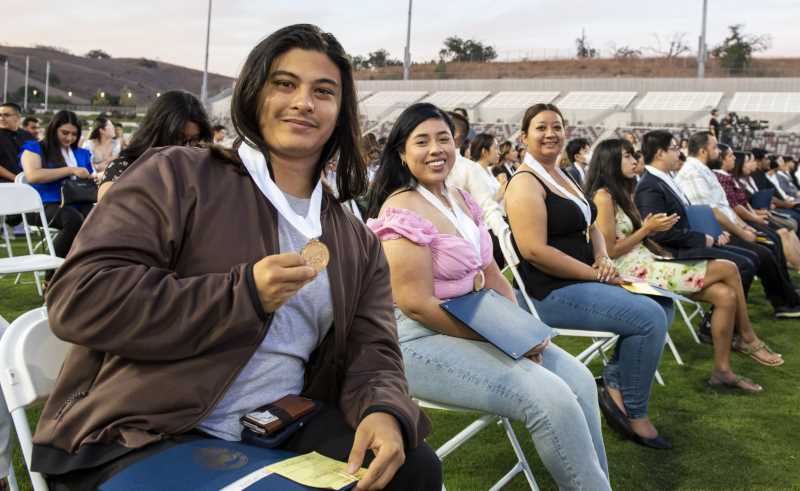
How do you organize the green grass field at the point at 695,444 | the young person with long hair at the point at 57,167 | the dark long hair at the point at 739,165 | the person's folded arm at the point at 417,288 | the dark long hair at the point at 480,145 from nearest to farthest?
1. the person's folded arm at the point at 417,288
2. the green grass field at the point at 695,444
3. the young person with long hair at the point at 57,167
4. the dark long hair at the point at 480,145
5. the dark long hair at the point at 739,165

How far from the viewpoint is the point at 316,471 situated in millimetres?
1450

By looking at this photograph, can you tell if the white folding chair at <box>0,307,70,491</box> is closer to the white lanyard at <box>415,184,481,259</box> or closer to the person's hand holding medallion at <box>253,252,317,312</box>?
the person's hand holding medallion at <box>253,252,317,312</box>

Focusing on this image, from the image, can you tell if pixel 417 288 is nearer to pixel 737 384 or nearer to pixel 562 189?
pixel 562 189

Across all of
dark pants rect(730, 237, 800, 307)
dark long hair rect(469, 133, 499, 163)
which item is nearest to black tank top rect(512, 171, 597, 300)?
dark pants rect(730, 237, 800, 307)

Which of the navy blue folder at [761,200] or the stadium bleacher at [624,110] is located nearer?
the navy blue folder at [761,200]

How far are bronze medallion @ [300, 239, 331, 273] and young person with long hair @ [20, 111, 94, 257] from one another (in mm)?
5042

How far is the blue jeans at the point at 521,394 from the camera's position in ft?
7.82

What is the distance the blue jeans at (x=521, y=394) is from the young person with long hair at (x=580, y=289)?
2.77 feet

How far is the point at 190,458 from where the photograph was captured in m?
1.41

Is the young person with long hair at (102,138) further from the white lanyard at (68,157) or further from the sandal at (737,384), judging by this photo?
the sandal at (737,384)

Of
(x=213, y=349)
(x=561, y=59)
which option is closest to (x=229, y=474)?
(x=213, y=349)

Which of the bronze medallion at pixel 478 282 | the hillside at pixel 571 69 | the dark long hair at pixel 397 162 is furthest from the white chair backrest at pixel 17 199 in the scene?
the hillside at pixel 571 69

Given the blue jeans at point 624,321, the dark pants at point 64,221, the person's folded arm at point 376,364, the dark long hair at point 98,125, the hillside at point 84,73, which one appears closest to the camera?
the person's folded arm at point 376,364

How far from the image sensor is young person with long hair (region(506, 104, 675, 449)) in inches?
136
